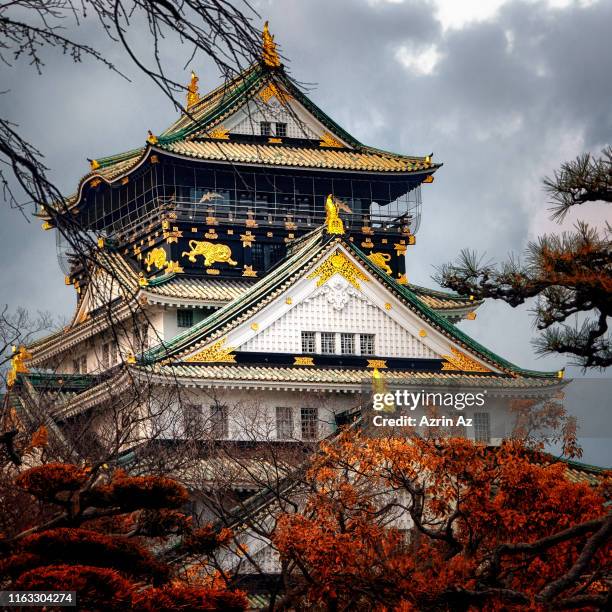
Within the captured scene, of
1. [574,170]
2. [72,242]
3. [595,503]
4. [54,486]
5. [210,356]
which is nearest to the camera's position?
[72,242]

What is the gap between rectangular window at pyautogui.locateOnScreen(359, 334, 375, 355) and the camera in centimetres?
4378

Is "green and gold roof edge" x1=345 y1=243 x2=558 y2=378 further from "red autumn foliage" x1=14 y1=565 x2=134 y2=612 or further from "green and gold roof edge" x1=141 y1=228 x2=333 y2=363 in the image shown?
"red autumn foliage" x1=14 y1=565 x2=134 y2=612

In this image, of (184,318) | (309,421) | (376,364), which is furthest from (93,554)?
(184,318)

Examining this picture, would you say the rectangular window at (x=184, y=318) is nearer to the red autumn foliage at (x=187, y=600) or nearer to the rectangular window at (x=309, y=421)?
the rectangular window at (x=309, y=421)

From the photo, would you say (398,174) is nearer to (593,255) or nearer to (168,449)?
(168,449)

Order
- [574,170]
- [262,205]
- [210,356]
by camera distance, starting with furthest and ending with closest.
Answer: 1. [262,205]
2. [210,356]
3. [574,170]

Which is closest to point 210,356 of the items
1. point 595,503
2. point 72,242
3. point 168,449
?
point 168,449

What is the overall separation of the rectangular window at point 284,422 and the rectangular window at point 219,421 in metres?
2.11

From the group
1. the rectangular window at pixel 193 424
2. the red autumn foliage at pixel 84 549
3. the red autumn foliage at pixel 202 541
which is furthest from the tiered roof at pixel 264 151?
the red autumn foliage at pixel 84 549

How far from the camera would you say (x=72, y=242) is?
32.6ft

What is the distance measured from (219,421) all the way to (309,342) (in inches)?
264

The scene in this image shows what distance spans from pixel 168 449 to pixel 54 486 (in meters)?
21.0

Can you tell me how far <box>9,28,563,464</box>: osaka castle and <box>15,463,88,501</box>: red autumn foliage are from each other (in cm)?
1929

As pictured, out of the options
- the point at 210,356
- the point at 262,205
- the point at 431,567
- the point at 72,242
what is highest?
the point at 262,205
